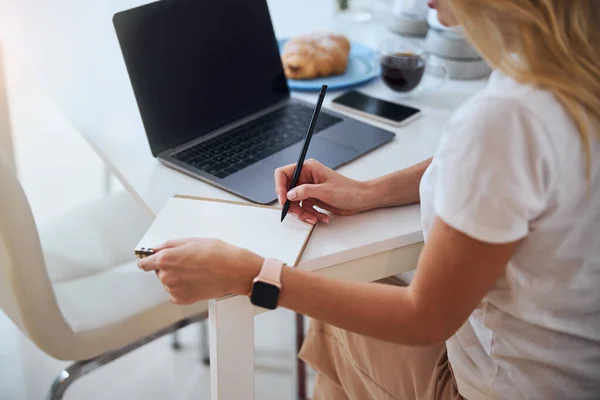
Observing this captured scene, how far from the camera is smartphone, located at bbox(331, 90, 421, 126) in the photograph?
50.9 inches

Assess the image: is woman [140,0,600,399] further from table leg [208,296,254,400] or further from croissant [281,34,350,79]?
croissant [281,34,350,79]

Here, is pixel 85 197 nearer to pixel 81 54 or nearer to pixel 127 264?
pixel 81 54

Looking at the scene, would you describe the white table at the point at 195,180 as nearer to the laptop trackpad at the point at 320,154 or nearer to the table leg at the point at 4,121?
the laptop trackpad at the point at 320,154

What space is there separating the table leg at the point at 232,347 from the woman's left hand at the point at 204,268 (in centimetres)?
3

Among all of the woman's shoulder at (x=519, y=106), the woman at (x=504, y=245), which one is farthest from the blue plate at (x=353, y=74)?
the woman's shoulder at (x=519, y=106)

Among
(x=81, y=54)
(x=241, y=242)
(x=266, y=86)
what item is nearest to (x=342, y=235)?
(x=241, y=242)

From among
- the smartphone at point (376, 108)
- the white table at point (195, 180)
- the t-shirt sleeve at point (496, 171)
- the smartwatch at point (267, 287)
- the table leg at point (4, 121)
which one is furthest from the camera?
the table leg at point (4, 121)

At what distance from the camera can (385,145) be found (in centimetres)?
121

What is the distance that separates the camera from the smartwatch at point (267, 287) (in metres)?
0.81

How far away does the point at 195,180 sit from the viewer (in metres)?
1.09

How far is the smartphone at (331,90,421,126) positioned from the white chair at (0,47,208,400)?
0.47 meters

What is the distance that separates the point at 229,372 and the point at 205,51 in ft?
1.97

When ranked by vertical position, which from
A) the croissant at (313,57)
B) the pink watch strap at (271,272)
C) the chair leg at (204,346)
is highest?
the pink watch strap at (271,272)

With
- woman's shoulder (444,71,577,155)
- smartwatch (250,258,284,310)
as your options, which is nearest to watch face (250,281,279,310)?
smartwatch (250,258,284,310)
